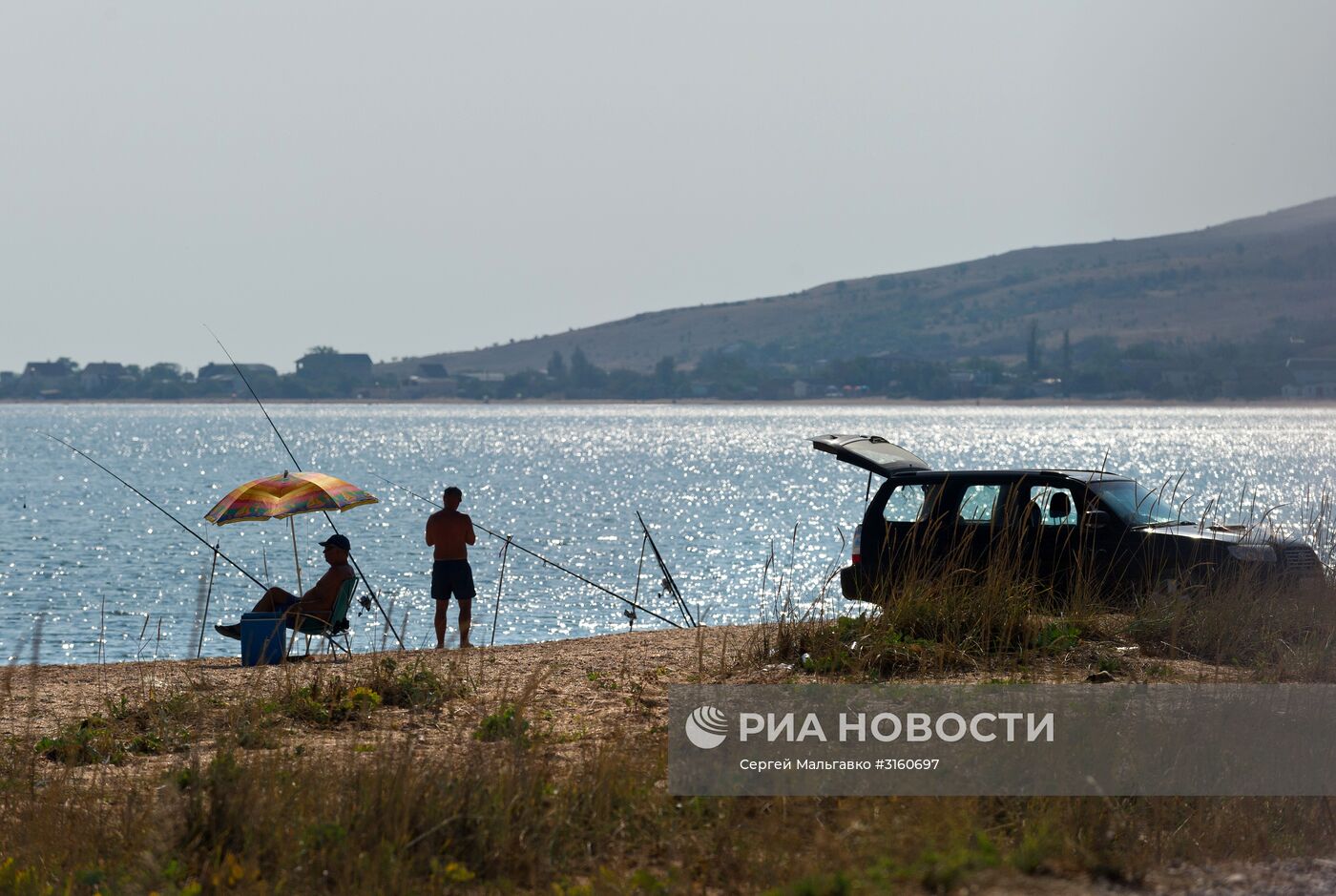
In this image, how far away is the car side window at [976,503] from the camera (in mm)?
12273

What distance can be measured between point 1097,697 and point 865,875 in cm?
302

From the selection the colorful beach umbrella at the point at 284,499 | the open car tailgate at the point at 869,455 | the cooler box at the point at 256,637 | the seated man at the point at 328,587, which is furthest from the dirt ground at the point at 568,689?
the open car tailgate at the point at 869,455

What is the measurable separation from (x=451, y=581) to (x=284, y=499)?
6.24ft

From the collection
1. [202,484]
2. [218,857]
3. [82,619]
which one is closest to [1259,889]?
[218,857]

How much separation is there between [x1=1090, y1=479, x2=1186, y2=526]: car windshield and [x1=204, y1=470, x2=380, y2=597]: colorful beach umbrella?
628cm

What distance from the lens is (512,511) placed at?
180 ft

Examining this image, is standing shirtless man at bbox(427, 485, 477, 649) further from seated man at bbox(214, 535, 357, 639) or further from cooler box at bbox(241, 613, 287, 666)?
cooler box at bbox(241, 613, 287, 666)

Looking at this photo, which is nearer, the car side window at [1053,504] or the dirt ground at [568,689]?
the dirt ground at [568,689]

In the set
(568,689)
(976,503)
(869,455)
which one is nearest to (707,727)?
(568,689)

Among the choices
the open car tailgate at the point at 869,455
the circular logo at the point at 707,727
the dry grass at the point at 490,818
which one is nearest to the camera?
the dry grass at the point at 490,818

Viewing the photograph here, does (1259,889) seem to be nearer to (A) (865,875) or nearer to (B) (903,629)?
(A) (865,875)

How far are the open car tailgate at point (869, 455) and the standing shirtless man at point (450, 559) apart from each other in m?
3.42

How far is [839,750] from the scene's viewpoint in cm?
693

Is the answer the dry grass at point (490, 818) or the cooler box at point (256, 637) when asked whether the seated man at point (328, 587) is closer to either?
the cooler box at point (256, 637)
